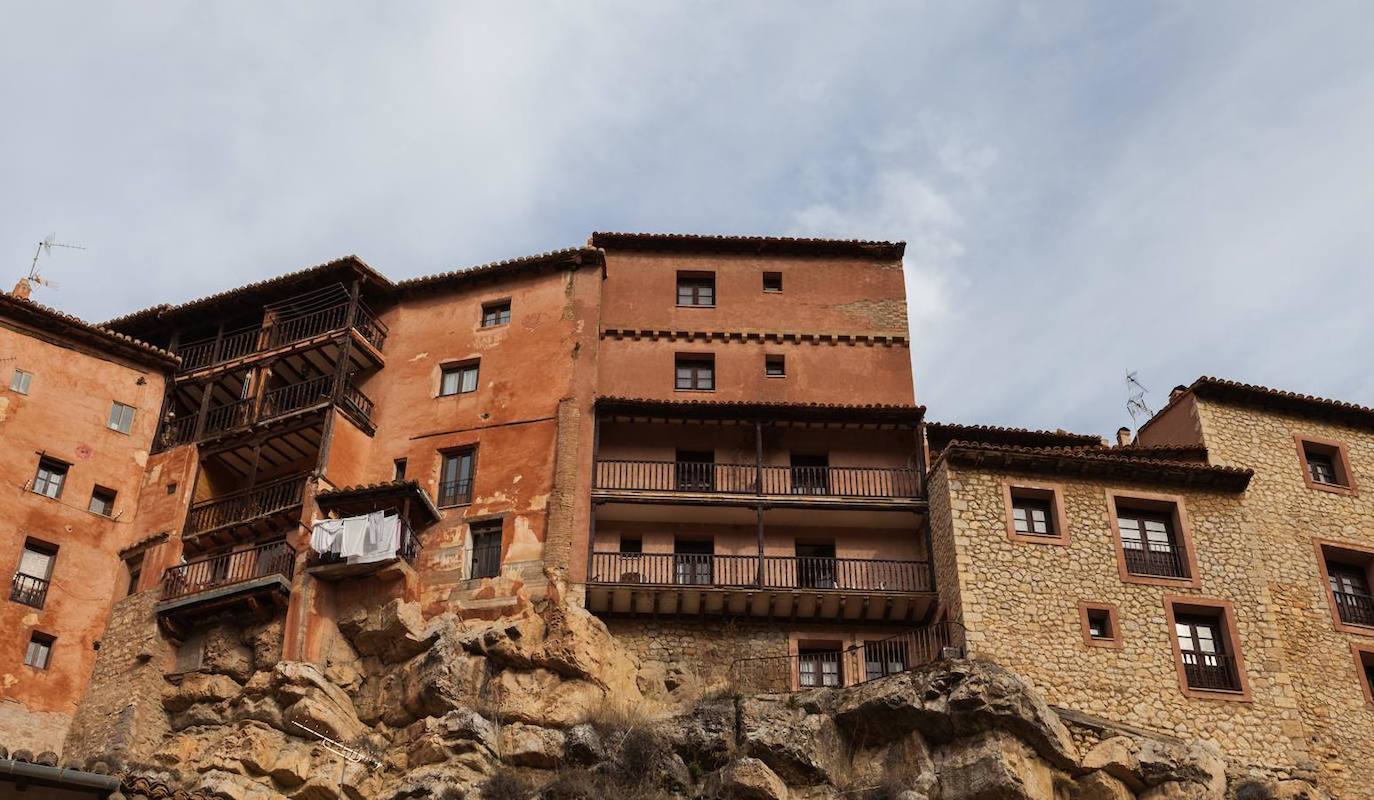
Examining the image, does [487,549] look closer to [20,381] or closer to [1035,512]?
[1035,512]

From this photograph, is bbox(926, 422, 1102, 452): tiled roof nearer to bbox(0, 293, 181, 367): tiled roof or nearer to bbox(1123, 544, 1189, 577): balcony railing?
bbox(1123, 544, 1189, 577): balcony railing

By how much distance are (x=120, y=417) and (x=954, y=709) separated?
25248mm

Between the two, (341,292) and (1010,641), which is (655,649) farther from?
(341,292)

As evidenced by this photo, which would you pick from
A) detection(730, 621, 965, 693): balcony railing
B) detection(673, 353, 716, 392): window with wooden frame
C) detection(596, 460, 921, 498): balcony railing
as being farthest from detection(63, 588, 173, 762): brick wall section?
detection(673, 353, 716, 392): window with wooden frame

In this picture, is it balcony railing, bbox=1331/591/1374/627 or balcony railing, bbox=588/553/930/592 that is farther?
balcony railing, bbox=588/553/930/592

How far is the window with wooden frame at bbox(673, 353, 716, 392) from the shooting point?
41.7 meters

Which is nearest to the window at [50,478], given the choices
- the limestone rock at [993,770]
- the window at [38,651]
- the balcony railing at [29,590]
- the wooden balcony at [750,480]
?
the balcony railing at [29,590]

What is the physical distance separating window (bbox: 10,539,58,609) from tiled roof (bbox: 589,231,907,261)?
1786 centimetres

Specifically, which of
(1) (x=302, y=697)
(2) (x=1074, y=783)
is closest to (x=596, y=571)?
(1) (x=302, y=697)

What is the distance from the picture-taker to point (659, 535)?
38688 millimetres

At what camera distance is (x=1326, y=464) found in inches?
1531

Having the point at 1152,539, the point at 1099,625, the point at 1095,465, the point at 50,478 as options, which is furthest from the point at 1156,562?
the point at 50,478

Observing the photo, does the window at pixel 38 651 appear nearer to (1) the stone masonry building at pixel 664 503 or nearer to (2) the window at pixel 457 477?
(1) the stone masonry building at pixel 664 503

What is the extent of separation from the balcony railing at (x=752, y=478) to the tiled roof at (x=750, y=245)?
25.7ft
